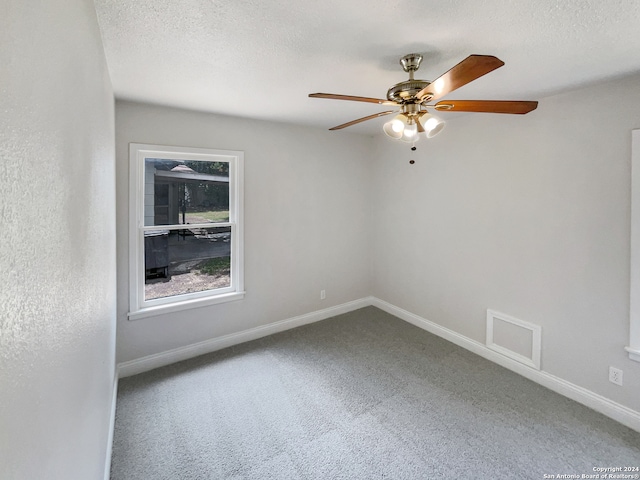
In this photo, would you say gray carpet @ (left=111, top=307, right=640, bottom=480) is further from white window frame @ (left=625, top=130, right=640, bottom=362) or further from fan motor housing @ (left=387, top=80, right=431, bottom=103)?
fan motor housing @ (left=387, top=80, right=431, bottom=103)

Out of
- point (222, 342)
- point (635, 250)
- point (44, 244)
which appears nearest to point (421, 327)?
point (635, 250)

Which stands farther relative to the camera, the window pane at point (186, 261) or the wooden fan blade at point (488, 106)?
the window pane at point (186, 261)

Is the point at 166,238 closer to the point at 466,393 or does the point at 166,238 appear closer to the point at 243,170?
the point at 243,170

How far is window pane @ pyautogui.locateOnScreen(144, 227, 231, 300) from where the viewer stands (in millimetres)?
3082

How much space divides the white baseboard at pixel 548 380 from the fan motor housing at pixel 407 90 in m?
2.62

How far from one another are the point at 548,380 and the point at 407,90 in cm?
272

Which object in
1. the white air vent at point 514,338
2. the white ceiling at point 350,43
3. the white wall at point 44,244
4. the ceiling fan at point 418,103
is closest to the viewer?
the white wall at point 44,244

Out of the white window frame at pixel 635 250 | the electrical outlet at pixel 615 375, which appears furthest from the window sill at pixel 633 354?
the electrical outlet at pixel 615 375

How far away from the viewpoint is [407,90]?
180cm

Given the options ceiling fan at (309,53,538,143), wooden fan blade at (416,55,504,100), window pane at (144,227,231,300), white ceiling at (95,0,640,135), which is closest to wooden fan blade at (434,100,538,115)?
ceiling fan at (309,53,538,143)

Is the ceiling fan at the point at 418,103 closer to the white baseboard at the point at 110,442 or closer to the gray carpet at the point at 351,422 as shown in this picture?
the gray carpet at the point at 351,422

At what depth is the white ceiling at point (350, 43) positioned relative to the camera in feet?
4.77

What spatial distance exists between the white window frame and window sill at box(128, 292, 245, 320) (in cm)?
334

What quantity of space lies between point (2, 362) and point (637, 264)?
3183mm
